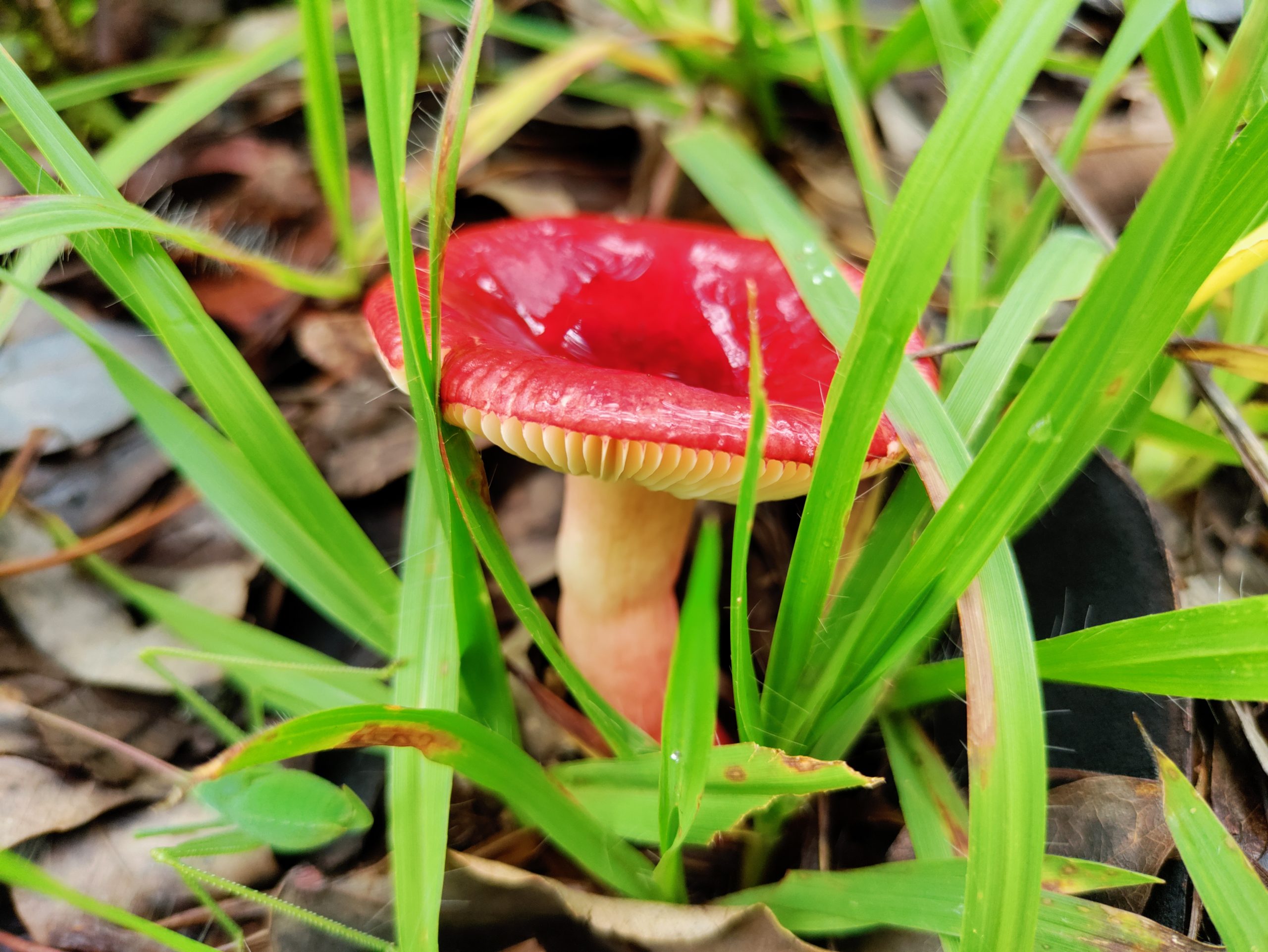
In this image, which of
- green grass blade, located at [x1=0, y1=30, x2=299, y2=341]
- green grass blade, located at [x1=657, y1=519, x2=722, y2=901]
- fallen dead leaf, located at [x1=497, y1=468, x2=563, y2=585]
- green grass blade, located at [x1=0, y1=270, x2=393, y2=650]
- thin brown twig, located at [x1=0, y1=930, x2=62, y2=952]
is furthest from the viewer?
fallen dead leaf, located at [x1=497, y1=468, x2=563, y2=585]

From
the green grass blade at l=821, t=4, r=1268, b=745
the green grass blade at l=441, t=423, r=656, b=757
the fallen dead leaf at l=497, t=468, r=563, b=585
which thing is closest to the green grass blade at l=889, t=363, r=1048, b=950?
the green grass blade at l=821, t=4, r=1268, b=745

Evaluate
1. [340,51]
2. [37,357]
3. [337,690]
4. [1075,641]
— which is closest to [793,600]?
[1075,641]

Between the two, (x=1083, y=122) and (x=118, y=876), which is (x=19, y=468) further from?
(x=1083, y=122)

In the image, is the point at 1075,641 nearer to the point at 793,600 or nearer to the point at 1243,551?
the point at 793,600

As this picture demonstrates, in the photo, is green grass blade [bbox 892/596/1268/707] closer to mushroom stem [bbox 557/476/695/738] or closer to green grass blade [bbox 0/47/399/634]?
mushroom stem [bbox 557/476/695/738]

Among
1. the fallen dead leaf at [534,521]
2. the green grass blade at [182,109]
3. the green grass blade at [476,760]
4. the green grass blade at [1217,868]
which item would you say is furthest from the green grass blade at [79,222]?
the green grass blade at [1217,868]

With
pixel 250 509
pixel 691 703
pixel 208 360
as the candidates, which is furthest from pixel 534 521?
pixel 691 703

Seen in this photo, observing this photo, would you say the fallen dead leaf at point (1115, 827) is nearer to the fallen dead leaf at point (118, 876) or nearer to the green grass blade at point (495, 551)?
the green grass blade at point (495, 551)
